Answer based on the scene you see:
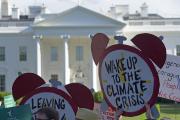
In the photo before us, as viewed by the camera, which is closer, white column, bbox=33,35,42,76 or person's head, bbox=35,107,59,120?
person's head, bbox=35,107,59,120

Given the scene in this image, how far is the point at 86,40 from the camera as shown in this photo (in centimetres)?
5091

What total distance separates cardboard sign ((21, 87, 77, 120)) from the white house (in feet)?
142

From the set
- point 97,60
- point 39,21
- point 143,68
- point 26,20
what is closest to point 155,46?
point 143,68

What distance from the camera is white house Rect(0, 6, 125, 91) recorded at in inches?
1944

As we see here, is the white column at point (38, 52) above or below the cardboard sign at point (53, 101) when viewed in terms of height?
below

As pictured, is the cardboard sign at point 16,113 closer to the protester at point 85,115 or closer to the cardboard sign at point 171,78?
the protester at point 85,115

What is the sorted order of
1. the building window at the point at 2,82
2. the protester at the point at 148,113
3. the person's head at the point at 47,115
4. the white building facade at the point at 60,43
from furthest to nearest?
the building window at the point at 2,82
the white building facade at the point at 60,43
the protester at the point at 148,113
the person's head at the point at 47,115

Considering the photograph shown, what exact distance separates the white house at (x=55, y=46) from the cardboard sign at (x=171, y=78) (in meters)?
41.8

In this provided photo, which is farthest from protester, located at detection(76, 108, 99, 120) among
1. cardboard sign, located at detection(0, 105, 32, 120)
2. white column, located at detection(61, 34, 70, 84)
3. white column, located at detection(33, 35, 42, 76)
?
white column, located at detection(33, 35, 42, 76)

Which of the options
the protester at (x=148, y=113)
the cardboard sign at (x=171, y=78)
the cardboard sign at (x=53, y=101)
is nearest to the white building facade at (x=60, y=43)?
the cardboard sign at (x=171, y=78)

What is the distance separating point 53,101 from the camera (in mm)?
5891

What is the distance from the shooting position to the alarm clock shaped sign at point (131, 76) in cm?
562

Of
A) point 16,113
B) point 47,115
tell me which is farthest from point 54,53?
point 47,115

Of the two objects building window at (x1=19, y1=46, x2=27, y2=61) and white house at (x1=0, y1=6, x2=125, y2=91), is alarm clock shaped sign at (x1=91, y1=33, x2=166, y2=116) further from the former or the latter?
building window at (x1=19, y1=46, x2=27, y2=61)
